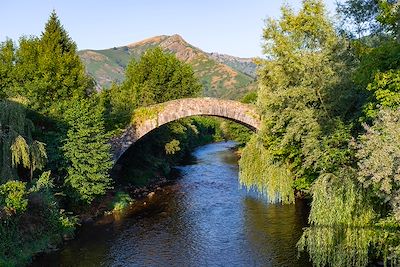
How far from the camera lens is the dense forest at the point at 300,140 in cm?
1366

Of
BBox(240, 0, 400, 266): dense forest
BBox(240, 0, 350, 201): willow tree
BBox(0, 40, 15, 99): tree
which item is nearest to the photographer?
BBox(240, 0, 400, 266): dense forest

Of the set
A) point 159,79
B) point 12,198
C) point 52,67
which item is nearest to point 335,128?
point 12,198

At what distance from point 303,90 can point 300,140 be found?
2.91 m

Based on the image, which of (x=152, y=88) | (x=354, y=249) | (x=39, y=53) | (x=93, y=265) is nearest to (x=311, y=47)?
(x=354, y=249)

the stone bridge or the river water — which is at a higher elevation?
the stone bridge

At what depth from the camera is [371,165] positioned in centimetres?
1144

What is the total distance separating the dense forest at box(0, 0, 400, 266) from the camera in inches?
538

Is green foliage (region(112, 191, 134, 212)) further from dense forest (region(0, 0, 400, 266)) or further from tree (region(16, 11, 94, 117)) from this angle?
tree (region(16, 11, 94, 117))

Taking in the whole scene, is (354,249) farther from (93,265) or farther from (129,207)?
(129,207)

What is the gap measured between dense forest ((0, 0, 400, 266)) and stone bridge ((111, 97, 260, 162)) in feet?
2.60

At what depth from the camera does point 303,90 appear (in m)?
20.6

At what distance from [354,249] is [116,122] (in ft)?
68.8

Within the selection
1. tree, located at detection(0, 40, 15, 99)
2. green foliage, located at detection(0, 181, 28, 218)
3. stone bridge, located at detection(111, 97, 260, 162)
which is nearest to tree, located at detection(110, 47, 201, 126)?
stone bridge, located at detection(111, 97, 260, 162)

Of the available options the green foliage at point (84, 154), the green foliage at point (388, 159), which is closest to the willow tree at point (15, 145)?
the green foliage at point (84, 154)
